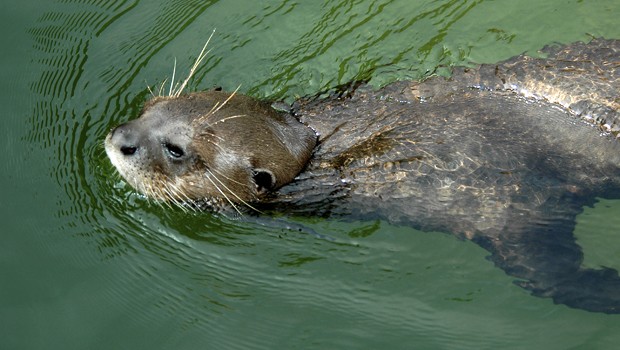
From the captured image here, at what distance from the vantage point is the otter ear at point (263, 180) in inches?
248

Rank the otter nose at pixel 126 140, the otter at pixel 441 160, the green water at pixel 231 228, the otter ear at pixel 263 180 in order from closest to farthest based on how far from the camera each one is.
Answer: the otter nose at pixel 126 140 < the otter at pixel 441 160 < the otter ear at pixel 263 180 < the green water at pixel 231 228

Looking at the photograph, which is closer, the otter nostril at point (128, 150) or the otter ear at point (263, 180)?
the otter nostril at point (128, 150)

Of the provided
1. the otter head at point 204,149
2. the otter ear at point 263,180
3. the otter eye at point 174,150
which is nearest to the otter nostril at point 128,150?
the otter head at point 204,149

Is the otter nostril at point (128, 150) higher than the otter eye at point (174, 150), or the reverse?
the otter nostril at point (128, 150)

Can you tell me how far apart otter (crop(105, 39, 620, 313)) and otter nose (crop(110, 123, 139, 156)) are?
1 cm

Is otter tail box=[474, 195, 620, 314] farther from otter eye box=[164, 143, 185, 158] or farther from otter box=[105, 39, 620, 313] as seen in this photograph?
otter eye box=[164, 143, 185, 158]

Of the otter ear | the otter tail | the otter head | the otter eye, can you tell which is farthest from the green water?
the otter eye

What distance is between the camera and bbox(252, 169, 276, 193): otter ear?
20.6 feet

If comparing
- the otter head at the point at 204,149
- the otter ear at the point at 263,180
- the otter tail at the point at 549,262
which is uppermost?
the otter head at the point at 204,149

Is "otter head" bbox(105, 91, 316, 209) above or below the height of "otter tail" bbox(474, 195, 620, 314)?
above

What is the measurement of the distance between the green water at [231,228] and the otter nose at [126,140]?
1200 mm

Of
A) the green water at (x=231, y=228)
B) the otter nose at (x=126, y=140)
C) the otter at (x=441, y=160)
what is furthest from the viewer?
the green water at (x=231, y=228)

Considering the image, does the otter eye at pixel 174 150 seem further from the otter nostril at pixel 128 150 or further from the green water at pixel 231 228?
the green water at pixel 231 228

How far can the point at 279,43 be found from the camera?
27.3 ft
